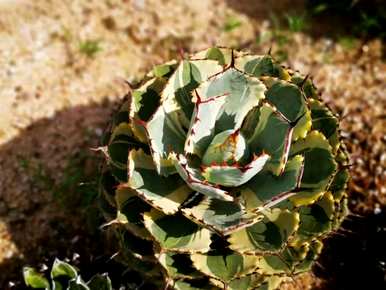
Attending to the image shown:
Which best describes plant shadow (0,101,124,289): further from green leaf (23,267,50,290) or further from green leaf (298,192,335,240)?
green leaf (298,192,335,240)

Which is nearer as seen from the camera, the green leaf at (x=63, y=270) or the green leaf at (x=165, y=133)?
the green leaf at (x=165, y=133)

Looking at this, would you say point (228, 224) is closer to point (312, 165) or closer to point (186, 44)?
point (312, 165)

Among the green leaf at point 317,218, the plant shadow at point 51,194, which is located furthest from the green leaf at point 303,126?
the plant shadow at point 51,194

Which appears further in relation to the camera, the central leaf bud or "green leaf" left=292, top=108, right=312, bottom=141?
"green leaf" left=292, top=108, right=312, bottom=141

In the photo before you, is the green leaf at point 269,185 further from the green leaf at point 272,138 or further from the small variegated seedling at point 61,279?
the small variegated seedling at point 61,279

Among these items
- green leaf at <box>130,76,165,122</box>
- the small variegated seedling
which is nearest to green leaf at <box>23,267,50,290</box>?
the small variegated seedling

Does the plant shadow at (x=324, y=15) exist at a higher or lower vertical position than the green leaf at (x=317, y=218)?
higher

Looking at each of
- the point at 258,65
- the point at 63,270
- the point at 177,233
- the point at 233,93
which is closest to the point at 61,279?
the point at 63,270
